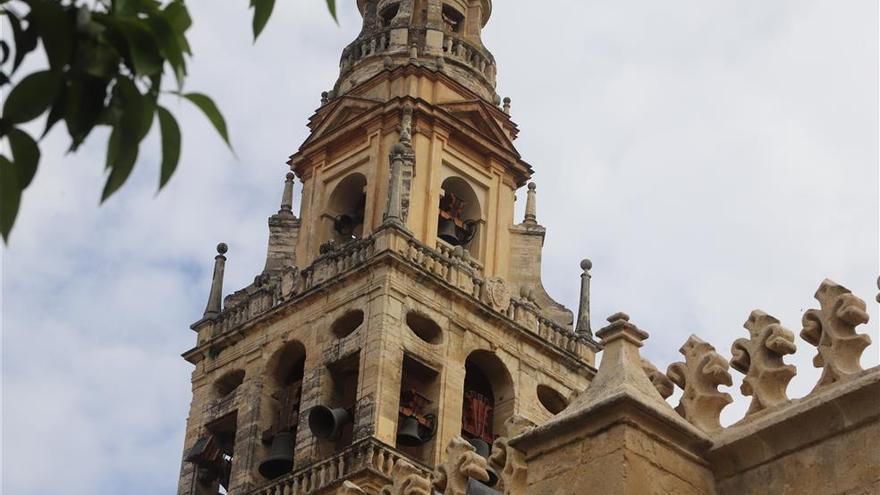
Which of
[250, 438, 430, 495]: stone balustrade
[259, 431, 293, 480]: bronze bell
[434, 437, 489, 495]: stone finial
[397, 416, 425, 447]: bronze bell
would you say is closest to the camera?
[434, 437, 489, 495]: stone finial

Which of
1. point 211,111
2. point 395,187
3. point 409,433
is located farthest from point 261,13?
point 395,187

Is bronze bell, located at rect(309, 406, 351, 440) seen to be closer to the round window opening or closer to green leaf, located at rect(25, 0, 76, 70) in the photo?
the round window opening

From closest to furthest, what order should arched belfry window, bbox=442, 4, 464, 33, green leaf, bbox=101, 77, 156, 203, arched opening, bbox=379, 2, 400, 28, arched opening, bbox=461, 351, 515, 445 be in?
green leaf, bbox=101, 77, 156, 203 → arched opening, bbox=461, 351, 515, 445 → arched belfry window, bbox=442, 4, 464, 33 → arched opening, bbox=379, 2, 400, 28

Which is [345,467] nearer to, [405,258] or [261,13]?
[405,258]

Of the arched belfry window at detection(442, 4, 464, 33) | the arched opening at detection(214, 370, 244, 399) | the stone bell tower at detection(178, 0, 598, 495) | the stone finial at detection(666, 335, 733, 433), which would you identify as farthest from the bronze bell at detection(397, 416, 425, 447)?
the stone finial at detection(666, 335, 733, 433)

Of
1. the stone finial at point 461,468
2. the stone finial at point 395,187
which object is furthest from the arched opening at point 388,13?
the stone finial at point 461,468

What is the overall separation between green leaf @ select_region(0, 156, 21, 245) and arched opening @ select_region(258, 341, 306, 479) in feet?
95.8

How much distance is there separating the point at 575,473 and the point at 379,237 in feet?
79.4

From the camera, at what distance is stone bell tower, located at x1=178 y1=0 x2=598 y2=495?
1261 inches

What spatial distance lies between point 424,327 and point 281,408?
133 inches

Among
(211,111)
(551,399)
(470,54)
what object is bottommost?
(211,111)

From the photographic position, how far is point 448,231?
34969 millimetres

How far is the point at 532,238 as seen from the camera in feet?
119

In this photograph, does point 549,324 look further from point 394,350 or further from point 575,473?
point 575,473
